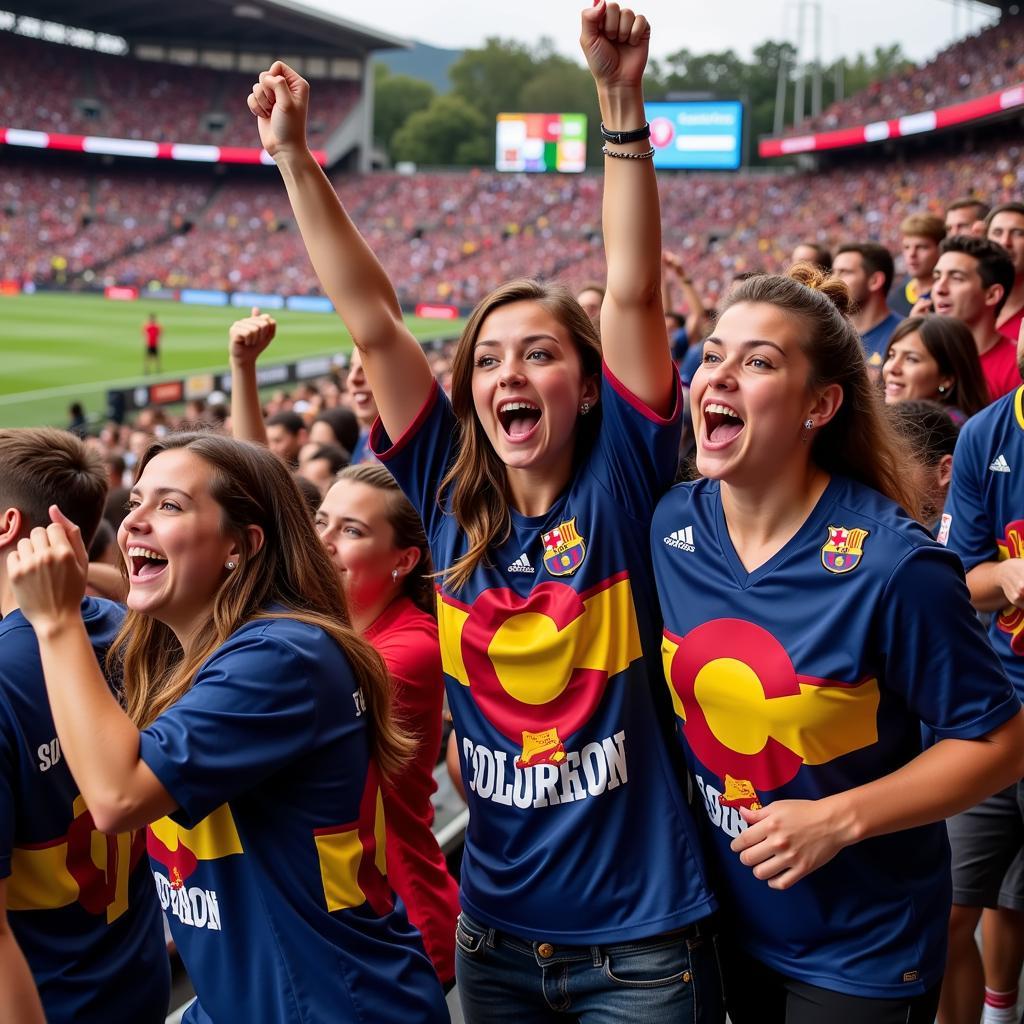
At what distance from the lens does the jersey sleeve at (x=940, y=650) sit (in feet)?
6.54

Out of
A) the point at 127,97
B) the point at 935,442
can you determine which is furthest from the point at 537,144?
the point at 935,442

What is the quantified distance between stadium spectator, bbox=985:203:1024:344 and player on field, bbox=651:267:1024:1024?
3.82 metres

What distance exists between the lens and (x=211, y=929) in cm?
212

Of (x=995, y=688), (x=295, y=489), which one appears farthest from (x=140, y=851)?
(x=995, y=688)

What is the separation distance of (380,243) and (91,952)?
5281 centimetres

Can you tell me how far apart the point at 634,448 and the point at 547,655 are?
17.9 inches

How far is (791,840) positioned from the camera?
78.0 inches

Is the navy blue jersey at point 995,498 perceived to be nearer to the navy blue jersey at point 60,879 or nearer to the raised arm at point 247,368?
the raised arm at point 247,368

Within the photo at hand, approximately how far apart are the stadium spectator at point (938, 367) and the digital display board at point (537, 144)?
49807mm

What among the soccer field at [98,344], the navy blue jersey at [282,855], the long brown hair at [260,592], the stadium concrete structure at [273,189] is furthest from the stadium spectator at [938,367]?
the stadium concrete structure at [273,189]

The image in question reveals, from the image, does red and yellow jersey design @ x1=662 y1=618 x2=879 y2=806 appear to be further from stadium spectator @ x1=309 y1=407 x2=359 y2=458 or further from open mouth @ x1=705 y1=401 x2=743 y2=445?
stadium spectator @ x1=309 y1=407 x2=359 y2=458

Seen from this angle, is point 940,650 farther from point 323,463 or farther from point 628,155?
point 323,463

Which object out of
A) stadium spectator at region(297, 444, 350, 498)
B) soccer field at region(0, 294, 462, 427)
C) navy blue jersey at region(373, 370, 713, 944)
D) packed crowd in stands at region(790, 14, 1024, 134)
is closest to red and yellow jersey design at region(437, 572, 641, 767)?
navy blue jersey at region(373, 370, 713, 944)

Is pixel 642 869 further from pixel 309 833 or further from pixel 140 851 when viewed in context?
pixel 140 851
